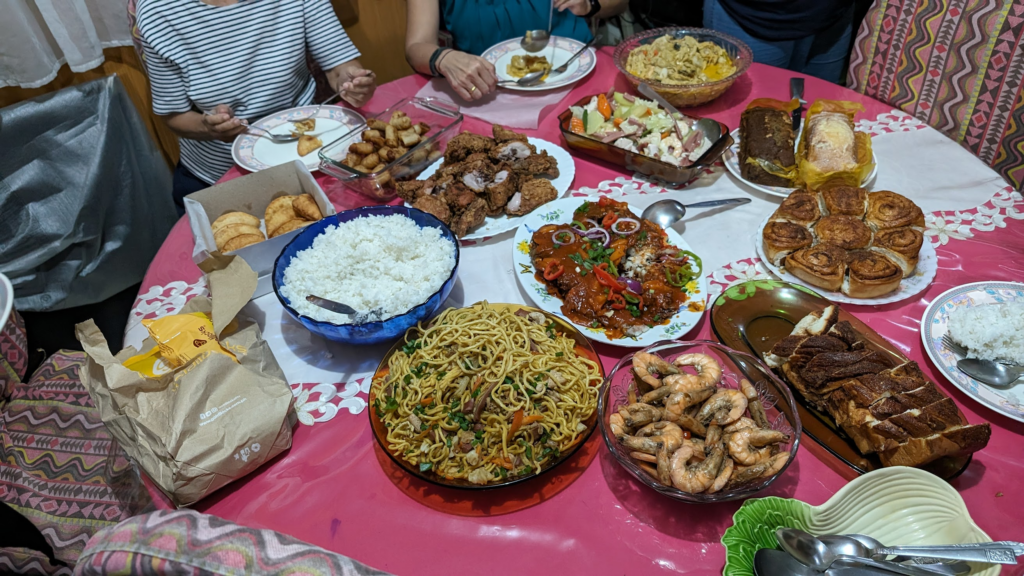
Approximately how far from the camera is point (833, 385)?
163 centimetres

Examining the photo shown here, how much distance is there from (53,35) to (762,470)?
4852 mm

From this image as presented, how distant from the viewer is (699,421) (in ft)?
5.05

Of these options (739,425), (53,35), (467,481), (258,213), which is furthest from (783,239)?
(53,35)

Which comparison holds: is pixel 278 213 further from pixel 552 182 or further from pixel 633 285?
pixel 633 285

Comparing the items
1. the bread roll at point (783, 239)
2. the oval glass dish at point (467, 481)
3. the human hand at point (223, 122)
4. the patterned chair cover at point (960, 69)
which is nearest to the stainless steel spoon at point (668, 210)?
the bread roll at point (783, 239)

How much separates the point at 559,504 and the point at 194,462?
1007 mm

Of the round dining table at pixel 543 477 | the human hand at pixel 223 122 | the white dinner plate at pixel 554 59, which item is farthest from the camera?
the white dinner plate at pixel 554 59

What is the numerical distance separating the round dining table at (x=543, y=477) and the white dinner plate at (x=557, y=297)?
0.08 m

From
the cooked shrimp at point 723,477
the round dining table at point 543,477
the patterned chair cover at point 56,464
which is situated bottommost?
the patterned chair cover at point 56,464

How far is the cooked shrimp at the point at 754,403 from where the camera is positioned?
1.53 meters

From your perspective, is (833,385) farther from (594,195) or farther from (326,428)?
(326,428)

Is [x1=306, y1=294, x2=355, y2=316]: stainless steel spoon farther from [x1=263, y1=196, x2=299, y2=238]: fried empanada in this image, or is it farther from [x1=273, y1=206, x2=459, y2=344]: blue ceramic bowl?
[x1=263, y1=196, x2=299, y2=238]: fried empanada

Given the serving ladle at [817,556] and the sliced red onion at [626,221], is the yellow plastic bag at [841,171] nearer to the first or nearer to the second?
the sliced red onion at [626,221]

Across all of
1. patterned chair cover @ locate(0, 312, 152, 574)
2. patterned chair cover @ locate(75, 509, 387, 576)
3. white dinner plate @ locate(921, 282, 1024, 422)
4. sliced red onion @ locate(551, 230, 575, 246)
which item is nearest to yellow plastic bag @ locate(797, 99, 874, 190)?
white dinner plate @ locate(921, 282, 1024, 422)
